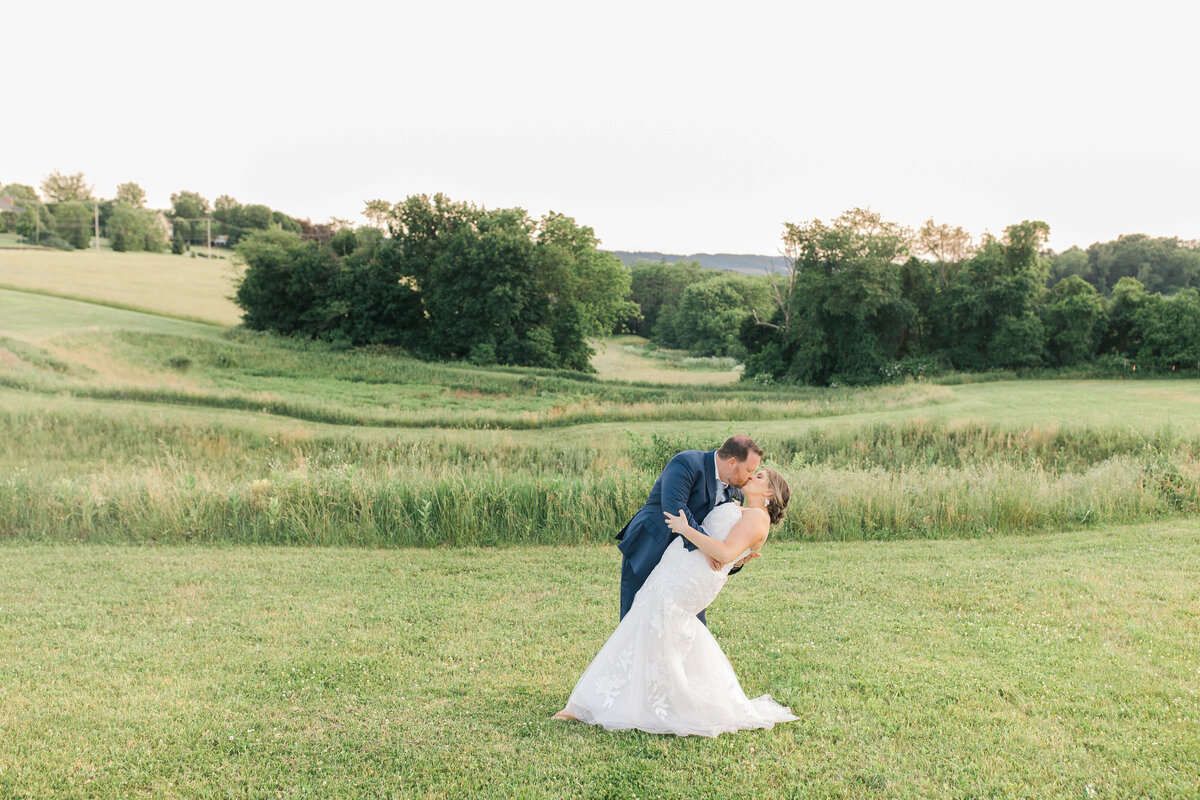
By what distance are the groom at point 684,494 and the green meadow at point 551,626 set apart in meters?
1.19

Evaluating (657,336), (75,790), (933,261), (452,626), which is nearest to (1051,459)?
(452,626)

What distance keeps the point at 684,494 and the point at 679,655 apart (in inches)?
44.9

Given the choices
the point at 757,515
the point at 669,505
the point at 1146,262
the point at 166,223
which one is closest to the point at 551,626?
the point at 669,505

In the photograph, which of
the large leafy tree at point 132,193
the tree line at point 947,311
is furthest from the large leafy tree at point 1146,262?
the large leafy tree at point 132,193

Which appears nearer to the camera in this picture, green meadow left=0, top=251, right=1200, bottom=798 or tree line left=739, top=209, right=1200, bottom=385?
green meadow left=0, top=251, right=1200, bottom=798

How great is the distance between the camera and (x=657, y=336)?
343 ft

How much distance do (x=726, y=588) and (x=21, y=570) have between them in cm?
860

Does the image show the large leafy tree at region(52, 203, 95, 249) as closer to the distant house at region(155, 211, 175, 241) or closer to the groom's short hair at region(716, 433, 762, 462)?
the distant house at region(155, 211, 175, 241)

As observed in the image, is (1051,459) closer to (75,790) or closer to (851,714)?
(851,714)

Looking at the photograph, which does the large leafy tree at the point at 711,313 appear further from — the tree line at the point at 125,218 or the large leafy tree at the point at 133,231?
the large leafy tree at the point at 133,231

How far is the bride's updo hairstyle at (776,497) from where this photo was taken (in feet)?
16.9

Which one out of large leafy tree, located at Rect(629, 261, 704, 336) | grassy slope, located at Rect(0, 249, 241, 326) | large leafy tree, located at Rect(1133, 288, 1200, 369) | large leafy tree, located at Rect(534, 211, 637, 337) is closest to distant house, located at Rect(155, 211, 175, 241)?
grassy slope, located at Rect(0, 249, 241, 326)

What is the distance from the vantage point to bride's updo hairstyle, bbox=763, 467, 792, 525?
5.14 meters

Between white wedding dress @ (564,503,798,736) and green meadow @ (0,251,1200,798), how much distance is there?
191 millimetres
